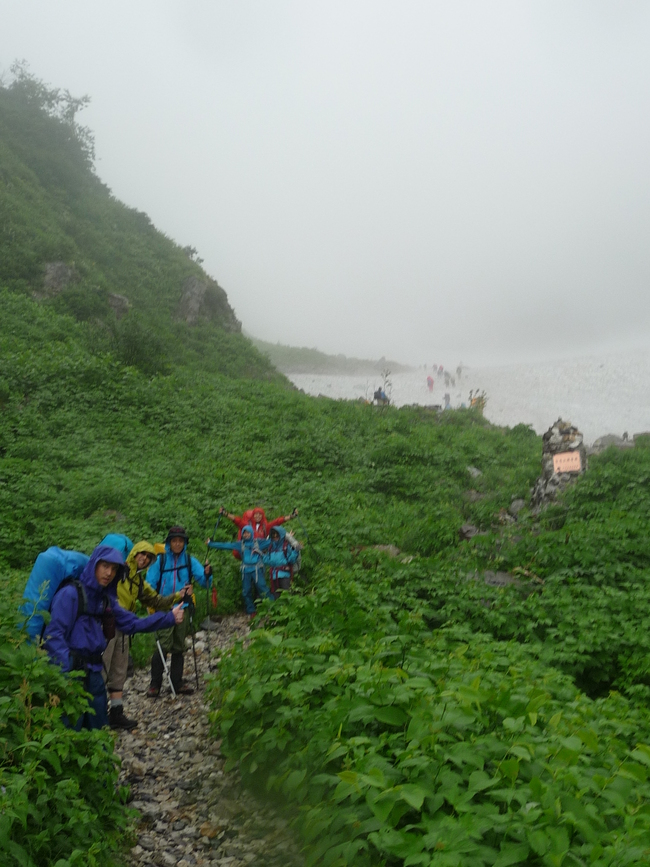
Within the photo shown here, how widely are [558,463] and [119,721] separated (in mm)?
12316

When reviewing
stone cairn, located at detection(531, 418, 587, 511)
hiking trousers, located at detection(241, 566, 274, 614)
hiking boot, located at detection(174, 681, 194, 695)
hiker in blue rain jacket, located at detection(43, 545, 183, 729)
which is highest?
stone cairn, located at detection(531, 418, 587, 511)

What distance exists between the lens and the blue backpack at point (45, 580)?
4.06 m

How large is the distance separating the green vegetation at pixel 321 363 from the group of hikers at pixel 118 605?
155ft

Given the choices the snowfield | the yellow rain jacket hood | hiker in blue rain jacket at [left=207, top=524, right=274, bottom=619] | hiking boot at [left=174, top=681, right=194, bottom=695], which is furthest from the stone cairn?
the snowfield

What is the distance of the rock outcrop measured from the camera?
105ft

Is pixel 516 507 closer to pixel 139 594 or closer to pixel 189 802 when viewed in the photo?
pixel 139 594

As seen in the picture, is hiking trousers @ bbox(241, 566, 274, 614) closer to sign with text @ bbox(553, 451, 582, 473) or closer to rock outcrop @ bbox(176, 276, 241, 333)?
sign with text @ bbox(553, 451, 582, 473)

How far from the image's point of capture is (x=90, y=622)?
4418 millimetres

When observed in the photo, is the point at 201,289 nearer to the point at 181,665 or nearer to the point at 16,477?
the point at 16,477

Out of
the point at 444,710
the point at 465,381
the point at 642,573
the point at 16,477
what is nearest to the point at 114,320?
the point at 16,477

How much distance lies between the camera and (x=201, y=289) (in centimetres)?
3384

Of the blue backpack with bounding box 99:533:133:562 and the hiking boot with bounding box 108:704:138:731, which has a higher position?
the blue backpack with bounding box 99:533:133:562

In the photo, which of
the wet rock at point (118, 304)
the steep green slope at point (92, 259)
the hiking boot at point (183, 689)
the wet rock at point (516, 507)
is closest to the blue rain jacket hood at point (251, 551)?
the hiking boot at point (183, 689)

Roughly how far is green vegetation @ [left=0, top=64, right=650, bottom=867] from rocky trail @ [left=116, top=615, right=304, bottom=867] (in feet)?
0.76
